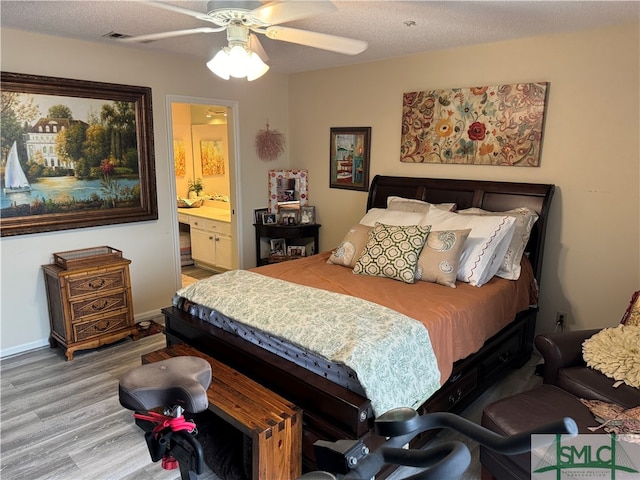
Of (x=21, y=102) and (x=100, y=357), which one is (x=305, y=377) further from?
(x=21, y=102)

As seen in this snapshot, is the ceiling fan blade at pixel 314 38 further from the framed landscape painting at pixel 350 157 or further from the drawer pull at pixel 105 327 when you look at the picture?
the drawer pull at pixel 105 327

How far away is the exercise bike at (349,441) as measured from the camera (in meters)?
0.72

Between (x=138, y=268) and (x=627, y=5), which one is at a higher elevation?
(x=627, y=5)

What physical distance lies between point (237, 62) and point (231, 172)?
2608 millimetres

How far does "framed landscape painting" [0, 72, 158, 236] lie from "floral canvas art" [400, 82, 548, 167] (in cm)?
243

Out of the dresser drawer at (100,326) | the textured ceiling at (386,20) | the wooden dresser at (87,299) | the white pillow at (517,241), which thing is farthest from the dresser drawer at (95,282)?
the white pillow at (517,241)

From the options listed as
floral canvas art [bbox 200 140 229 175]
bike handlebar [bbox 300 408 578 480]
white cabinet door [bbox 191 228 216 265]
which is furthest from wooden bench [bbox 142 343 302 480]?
floral canvas art [bbox 200 140 229 175]

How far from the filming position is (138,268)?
4.14 metres

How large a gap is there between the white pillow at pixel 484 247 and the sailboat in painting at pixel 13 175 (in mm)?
3243

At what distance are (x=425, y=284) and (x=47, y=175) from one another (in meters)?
2.99

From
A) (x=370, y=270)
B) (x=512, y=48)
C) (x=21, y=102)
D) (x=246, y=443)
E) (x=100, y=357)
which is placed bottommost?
(x=100, y=357)

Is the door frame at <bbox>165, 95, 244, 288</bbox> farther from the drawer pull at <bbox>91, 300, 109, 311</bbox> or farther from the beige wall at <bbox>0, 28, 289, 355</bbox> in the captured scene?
the drawer pull at <bbox>91, 300, 109, 311</bbox>

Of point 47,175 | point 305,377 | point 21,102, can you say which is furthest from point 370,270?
point 21,102

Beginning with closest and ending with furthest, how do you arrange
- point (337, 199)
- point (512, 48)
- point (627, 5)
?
point (627, 5) → point (512, 48) → point (337, 199)
